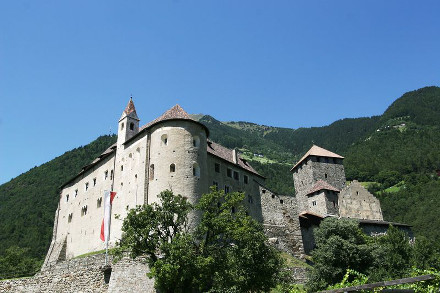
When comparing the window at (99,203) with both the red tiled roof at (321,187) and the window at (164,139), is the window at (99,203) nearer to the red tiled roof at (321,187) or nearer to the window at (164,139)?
the window at (164,139)

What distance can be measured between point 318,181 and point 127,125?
39149 millimetres

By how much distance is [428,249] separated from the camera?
4903 cm

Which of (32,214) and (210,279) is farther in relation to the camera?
(32,214)

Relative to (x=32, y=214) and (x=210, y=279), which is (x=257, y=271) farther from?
(x=32, y=214)

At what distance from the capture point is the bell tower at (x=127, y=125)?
51.8 meters

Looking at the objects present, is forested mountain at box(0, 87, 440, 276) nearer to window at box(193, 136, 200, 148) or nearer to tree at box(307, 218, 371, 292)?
tree at box(307, 218, 371, 292)

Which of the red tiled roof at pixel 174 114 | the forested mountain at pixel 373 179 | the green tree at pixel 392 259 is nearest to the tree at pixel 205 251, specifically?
the green tree at pixel 392 259

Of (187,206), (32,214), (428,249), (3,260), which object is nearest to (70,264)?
(187,206)

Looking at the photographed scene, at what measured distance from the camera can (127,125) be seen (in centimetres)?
5228

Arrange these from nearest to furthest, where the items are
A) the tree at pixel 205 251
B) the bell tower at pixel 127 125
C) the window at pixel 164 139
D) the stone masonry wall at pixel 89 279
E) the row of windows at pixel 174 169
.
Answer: the tree at pixel 205 251
the stone masonry wall at pixel 89 279
the row of windows at pixel 174 169
the window at pixel 164 139
the bell tower at pixel 127 125

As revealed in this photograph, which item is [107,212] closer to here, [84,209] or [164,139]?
[164,139]

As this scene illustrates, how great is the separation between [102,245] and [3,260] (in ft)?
79.3

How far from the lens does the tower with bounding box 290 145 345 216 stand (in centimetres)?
7031

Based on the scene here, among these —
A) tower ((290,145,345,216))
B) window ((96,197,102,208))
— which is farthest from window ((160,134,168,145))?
tower ((290,145,345,216))
